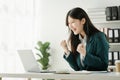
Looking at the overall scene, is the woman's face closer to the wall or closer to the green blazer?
the green blazer

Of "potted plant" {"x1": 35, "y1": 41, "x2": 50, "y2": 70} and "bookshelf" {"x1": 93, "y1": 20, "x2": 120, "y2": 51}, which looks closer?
"bookshelf" {"x1": 93, "y1": 20, "x2": 120, "y2": 51}

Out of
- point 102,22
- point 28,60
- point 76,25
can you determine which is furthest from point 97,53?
point 102,22

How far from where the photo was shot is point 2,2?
4.27 metres

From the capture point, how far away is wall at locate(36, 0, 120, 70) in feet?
16.6

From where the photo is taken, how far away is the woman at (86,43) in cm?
226

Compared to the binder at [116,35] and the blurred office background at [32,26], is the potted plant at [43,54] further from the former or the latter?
the binder at [116,35]

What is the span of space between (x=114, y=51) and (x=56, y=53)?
1.17 m

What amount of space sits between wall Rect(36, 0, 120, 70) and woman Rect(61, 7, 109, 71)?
2.52 metres

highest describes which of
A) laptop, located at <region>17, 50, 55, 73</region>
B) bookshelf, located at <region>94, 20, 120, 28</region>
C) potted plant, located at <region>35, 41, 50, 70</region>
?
bookshelf, located at <region>94, 20, 120, 28</region>

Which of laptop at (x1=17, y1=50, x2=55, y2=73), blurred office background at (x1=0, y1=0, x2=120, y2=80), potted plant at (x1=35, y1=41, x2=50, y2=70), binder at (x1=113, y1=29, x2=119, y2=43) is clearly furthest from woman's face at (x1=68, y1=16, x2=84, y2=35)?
potted plant at (x1=35, y1=41, x2=50, y2=70)

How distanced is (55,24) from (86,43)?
9.06 ft

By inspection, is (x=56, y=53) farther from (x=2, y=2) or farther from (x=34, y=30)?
(x=2, y=2)

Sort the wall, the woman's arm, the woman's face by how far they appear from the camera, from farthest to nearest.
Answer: the wall → the woman's face → the woman's arm

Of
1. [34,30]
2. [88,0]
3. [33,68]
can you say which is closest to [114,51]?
[88,0]
